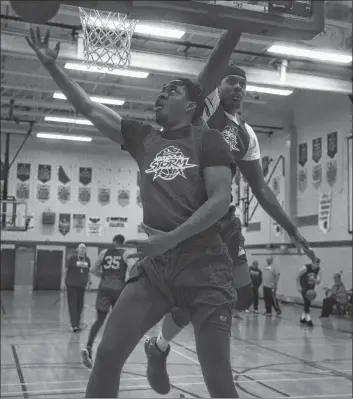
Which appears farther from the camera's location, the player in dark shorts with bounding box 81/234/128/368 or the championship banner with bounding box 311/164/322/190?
the championship banner with bounding box 311/164/322/190

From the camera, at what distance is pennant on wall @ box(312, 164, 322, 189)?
21.3m

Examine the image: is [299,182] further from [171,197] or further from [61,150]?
[171,197]

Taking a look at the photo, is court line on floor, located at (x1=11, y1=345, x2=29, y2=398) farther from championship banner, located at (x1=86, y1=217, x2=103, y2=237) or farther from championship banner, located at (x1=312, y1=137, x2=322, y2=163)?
championship banner, located at (x1=86, y1=217, x2=103, y2=237)

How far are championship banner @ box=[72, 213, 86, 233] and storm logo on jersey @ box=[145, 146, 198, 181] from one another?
2608 centimetres

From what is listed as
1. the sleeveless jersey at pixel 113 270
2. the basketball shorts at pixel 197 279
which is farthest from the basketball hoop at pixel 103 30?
the sleeveless jersey at pixel 113 270

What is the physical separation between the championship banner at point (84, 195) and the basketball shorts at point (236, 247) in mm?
25563

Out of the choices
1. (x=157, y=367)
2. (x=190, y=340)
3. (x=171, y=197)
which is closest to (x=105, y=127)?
(x=171, y=197)

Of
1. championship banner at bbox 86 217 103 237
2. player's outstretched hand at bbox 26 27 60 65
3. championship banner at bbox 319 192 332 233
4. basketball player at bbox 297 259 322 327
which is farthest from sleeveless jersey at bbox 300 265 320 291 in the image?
championship banner at bbox 86 217 103 237

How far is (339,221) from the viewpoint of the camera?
65.6ft

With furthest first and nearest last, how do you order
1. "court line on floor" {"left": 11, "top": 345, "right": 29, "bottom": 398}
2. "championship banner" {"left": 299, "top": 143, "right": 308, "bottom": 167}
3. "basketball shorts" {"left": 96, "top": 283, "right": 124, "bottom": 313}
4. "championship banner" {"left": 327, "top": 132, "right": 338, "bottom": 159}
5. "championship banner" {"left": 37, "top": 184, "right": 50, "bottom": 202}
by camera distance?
"championship banner" {"left": 37, "top": 184, "right": 50, "bottom": 202} → "championship banner" {"left": 299, "top": 143, "right": 308, "bottom": 167} → "championship banner" {"left": 327, "top": 132, "right": 338, "bottom": 159} → "basketball shorts" {"left": 96, "top": 283, "right": 124, "bottom": 313} → "court line on floor" {"left": 11, "top": 345, "right": 29, "bottom": 398}

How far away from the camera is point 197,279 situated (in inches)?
118

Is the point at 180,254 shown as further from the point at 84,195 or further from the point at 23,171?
the point at 84,195

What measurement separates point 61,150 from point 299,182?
12617 mm

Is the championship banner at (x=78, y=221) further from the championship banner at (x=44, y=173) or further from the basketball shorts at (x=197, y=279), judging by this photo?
the basketball shorts at (x=197, y=279)
